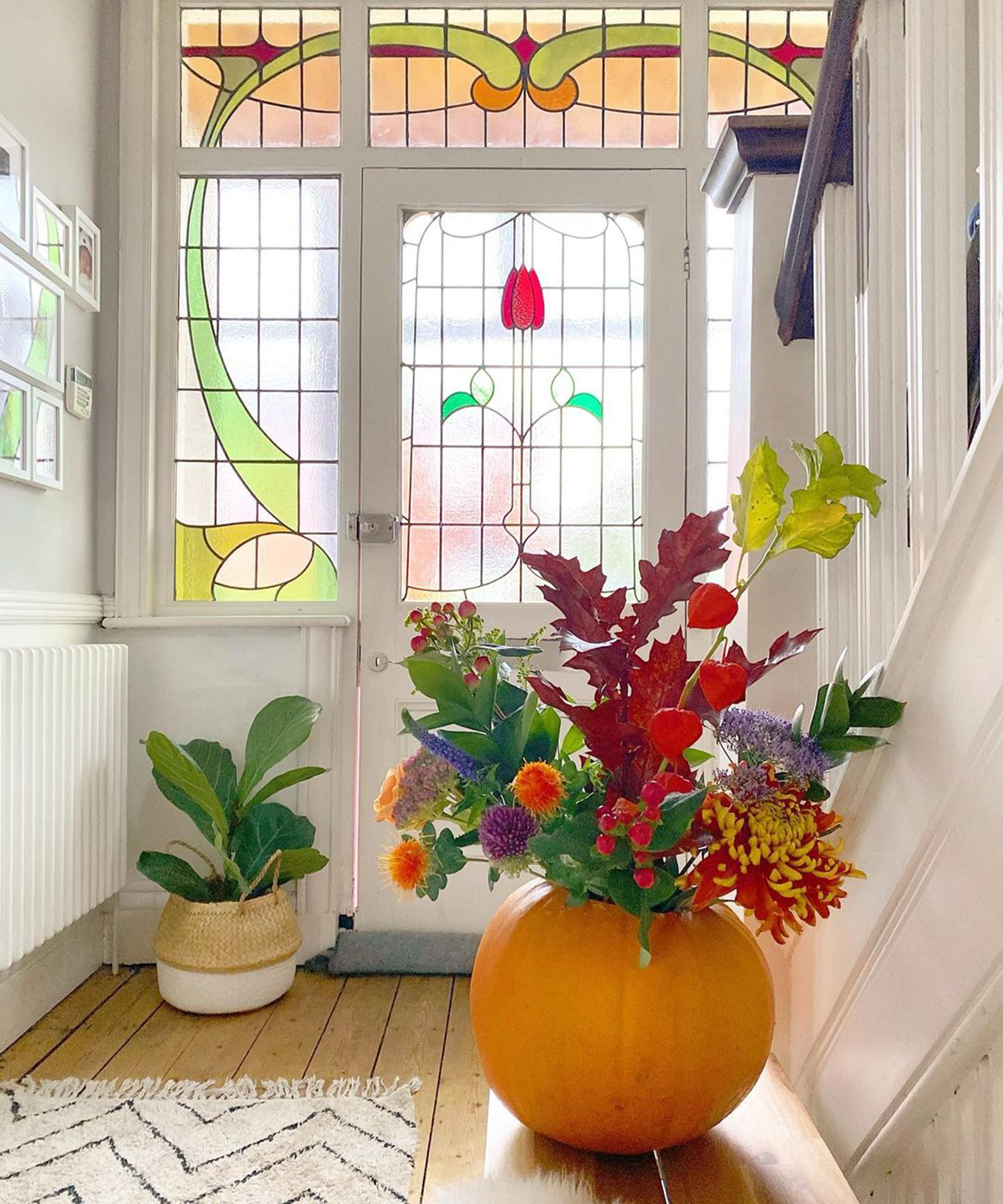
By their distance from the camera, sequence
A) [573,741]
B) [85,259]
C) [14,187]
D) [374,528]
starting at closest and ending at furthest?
[573,741] → [14,187] → [85,259] → [374,528]

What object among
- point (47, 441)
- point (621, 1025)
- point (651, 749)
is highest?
point (47, 441)

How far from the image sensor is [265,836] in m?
2.63

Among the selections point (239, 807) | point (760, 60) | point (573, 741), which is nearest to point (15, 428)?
point (239, 807)

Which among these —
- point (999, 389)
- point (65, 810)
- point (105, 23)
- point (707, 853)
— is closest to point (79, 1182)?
point (65, 810)

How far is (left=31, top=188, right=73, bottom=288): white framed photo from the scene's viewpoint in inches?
95.7

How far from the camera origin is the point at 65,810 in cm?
238

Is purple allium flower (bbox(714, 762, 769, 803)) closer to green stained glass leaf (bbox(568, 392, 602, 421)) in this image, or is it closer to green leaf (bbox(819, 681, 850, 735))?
green leaf (bbox(819, 681, 850, 735))

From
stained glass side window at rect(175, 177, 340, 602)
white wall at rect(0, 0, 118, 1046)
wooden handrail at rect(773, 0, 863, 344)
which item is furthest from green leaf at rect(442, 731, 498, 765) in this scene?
stained glass side window at rect(175, 177, 340, 602)

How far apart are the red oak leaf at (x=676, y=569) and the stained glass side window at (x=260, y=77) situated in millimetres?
2562

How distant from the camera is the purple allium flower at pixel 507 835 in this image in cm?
81

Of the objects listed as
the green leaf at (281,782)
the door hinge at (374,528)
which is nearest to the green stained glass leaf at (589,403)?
the door hinge at (374,528)

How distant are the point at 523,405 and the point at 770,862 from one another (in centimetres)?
234

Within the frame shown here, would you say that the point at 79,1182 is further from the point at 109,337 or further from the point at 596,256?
the point at 596,256

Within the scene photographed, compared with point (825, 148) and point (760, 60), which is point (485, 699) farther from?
point (760, 60)
